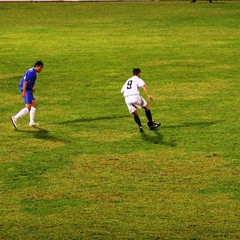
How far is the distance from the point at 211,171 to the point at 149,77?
17039 mm

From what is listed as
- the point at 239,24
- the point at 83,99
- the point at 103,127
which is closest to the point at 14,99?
the point at 83,99

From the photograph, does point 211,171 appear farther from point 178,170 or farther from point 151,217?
point 151,217

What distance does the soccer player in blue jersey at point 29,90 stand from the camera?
27.9 metres

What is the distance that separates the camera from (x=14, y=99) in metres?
34.6

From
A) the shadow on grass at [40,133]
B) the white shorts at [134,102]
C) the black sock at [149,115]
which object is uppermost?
the white shorts at [134,102]

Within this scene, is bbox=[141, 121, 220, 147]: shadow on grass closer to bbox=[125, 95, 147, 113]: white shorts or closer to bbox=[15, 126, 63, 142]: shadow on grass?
bbox=[125, 95, 147, 113]: white shorts

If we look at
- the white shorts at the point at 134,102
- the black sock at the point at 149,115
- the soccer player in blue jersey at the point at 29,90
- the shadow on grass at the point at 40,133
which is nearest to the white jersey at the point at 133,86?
the white shorts at the point at 134,102

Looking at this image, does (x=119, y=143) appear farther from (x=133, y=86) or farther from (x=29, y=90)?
(x=29, y=90)

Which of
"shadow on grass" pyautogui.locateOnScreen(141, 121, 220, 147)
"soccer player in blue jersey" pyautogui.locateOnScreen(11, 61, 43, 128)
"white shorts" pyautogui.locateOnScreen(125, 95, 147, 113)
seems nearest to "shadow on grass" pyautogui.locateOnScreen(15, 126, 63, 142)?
"soccer player in blue jersey" pyautogui.locateOnScreen(11, 61, 43, 128)

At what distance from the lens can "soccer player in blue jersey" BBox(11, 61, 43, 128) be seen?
27.9 metres

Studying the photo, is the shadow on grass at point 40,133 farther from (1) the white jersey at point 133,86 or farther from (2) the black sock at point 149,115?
(2) the black sock at point 149,115

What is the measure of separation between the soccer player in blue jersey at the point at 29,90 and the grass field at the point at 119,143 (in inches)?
22.1

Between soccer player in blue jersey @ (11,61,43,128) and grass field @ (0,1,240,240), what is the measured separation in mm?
562

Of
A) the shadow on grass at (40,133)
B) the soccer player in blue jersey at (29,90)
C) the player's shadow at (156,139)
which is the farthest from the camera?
the soccer player in blue jersey at (29,90)
